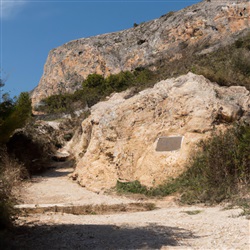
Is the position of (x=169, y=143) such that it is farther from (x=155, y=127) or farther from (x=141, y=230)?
(x=141, y=230)

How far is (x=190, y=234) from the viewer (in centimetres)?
555

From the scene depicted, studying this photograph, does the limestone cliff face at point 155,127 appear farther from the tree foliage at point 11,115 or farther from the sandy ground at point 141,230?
the tree foliage at point 11,115

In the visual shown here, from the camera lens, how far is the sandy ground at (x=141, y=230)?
4898 millimetres

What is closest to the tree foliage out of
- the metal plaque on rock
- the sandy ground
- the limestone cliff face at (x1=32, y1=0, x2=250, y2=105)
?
the sandy ground

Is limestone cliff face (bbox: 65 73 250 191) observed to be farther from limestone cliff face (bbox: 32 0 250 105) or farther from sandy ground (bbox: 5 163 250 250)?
limestone cliff face (bbox: 32 0 250 105)

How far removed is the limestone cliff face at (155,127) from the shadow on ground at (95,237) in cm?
422

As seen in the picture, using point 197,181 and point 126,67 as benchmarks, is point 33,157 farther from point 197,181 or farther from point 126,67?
point 126,67

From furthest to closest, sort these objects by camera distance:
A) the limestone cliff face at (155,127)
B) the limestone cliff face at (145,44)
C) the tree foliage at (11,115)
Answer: the limestone cliff face at (145,44) → the limestone cliff face at (155,127) → the tree foliage at (11,115)

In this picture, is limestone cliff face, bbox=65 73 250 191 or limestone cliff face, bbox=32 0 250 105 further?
limestone cliff face, bbox=32 0 250 105

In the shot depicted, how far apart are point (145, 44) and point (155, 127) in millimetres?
52335

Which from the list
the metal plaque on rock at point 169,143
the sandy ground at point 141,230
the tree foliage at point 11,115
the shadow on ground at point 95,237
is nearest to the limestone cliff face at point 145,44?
the tree foliage at point 11,115

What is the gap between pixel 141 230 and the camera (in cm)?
584

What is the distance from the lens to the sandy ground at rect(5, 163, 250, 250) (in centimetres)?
490

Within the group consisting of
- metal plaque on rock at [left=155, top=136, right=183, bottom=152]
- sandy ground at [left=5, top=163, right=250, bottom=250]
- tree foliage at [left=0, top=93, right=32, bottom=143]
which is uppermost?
tree foliage at [left=0, top=93, right=32, bottom=143]
